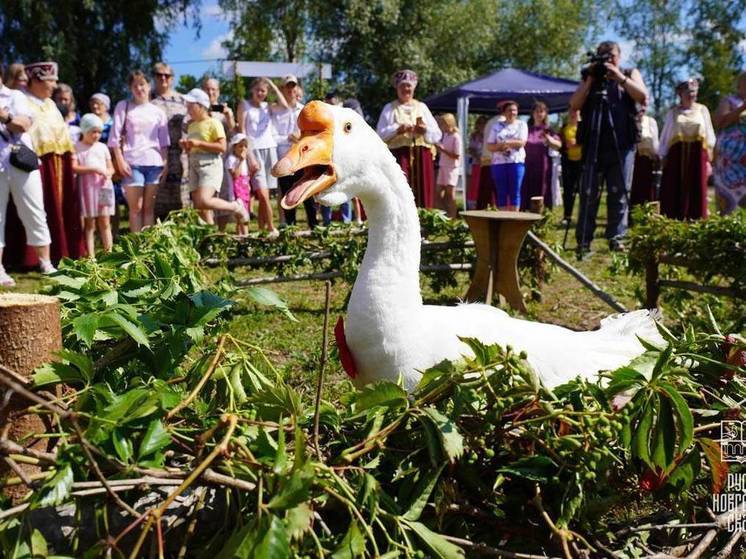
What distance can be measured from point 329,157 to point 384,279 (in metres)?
0.46

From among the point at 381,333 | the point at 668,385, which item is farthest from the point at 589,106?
the point at 668,385

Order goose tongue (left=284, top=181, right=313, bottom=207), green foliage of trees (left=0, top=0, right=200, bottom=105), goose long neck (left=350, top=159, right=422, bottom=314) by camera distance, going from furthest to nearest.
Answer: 1. green foliage of trees (left=0, top=0, right=200, bottom=105)
2. goose long neck (left=350, top=159, right=422, bottom=314)
3. goose tongue (left=284, top=181, right=313, bottom=207)

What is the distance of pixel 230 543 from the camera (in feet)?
3.88

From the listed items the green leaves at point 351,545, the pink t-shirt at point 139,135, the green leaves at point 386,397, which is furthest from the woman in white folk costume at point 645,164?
the green leaves at point 351,545

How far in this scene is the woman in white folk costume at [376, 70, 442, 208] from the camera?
8.69m

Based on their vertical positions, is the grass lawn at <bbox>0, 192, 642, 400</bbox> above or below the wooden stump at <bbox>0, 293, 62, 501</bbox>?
below

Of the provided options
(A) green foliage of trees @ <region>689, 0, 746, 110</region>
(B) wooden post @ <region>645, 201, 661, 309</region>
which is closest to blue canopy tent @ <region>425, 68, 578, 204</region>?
(B) wooden post @ <region>645, 201, 661, 309</region>

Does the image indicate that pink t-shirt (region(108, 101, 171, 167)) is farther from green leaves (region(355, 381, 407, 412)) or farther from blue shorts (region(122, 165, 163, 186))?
green leaves (region(355, 381, 407, 412))

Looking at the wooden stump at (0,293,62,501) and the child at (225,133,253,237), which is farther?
the child at (225,133,253,237)

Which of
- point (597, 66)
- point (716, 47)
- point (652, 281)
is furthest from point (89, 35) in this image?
point (716, 47)

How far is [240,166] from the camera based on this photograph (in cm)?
953

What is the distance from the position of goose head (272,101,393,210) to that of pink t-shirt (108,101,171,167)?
642cm

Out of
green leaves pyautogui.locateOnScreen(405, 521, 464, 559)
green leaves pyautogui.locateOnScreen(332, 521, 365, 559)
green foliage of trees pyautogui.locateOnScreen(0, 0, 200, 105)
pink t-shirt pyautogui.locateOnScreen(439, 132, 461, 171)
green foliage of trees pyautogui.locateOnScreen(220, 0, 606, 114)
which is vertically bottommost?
green leaves pyautogui.locateOnScreen(405, 521, 464, 559)

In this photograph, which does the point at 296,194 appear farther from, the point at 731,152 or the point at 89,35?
the point at 89,35
